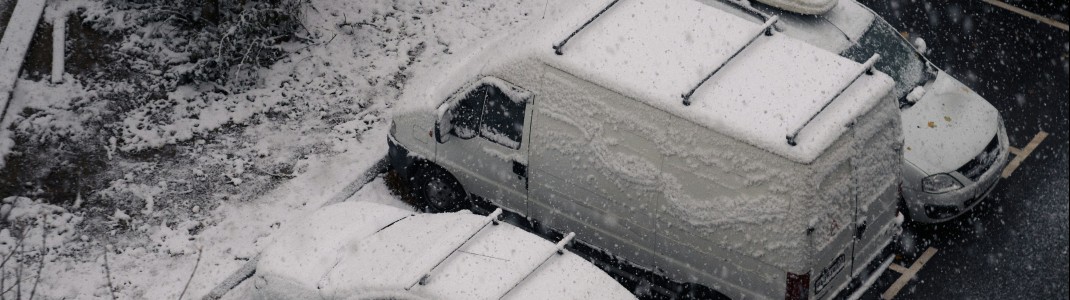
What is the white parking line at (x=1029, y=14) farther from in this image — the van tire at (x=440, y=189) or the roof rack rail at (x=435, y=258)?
the roof rack rail at (x=435, y=258)

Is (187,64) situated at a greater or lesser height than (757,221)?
lesser

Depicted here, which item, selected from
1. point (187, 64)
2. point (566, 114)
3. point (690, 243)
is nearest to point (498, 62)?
point (566, 114)

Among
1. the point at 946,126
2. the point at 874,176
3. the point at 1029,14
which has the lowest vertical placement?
the point at 1029,14

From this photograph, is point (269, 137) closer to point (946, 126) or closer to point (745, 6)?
point (745, 6)

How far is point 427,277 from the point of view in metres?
7.28

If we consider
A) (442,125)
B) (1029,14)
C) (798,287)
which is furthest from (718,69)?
(1029,14)

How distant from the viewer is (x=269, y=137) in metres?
10.8

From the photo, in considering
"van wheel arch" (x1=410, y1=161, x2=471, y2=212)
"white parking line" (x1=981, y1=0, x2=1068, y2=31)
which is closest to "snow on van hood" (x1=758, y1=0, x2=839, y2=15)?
"van wheel arch" (x1=410, y1=161, x2=471, y2=212)

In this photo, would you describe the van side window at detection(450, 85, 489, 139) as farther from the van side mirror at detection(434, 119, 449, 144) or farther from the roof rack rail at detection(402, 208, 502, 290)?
the roof rack rail at detection(402, 208, 502, 290)

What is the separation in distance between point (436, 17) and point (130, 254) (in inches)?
175

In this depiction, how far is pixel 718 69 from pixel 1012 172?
439 centimetres

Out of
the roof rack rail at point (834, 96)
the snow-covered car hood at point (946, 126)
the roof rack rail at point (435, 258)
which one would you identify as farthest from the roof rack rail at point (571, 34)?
the snow-covered car hood at point (946, 126)

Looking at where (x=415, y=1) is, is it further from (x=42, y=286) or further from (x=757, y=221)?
(x=757, y=221)

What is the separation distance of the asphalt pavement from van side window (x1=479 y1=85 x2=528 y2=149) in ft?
10.9
